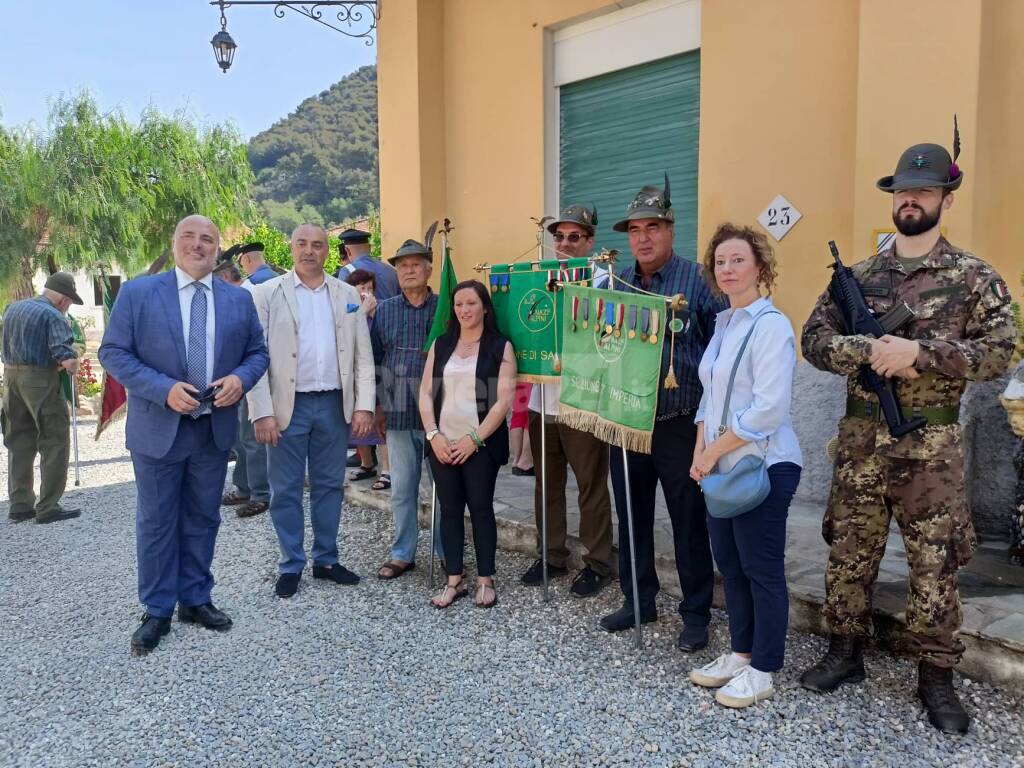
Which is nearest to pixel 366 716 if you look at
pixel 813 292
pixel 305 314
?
pixel 305 314

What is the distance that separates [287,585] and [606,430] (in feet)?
7.38

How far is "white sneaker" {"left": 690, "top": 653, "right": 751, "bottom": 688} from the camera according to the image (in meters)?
3.28

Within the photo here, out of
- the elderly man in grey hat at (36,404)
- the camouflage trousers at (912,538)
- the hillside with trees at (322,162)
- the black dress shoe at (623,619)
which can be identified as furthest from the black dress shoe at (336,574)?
the hillside with trees at (322,162)

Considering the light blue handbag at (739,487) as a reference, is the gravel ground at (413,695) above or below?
below

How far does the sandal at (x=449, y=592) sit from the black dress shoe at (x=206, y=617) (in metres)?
1.12

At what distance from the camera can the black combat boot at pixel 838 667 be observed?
10.4 feet

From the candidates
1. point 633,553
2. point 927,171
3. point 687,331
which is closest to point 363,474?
point 633,553

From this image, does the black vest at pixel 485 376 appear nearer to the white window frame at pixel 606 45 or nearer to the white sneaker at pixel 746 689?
the white sneaker at pixel 746 689

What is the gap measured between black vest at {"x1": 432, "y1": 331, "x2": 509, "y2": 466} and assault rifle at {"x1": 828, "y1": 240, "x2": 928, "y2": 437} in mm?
1840

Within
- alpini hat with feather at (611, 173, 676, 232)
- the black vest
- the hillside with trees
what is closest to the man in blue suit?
the black vest

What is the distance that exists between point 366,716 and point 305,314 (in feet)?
7.89

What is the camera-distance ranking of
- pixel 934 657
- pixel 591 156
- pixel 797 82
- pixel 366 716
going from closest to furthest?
pixel 934 657, pixel 366 716, pixel 797 82, pixel 591 156

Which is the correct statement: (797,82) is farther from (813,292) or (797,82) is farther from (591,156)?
(591,156)

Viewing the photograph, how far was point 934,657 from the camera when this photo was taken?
A: 295 cm
